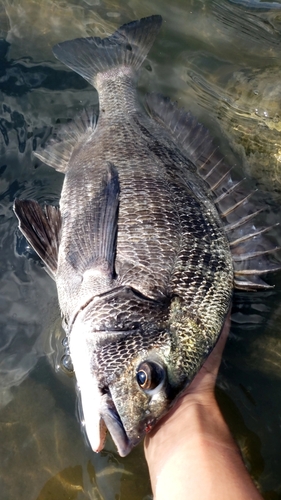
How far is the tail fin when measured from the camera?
4727 millimetres

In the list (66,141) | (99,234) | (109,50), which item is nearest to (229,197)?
(99,234)

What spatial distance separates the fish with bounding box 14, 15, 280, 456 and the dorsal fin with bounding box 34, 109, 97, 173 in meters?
0.01

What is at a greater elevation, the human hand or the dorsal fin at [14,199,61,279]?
the human hand

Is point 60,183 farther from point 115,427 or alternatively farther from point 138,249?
point 115,427

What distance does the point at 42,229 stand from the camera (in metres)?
3.54

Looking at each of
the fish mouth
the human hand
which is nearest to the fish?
the fish mouth

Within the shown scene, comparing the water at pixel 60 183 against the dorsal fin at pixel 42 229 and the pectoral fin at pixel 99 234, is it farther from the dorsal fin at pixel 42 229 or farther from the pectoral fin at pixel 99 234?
the pectoral fin at pixel 99 234

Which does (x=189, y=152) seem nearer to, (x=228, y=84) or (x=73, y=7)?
(x=228, y=84)

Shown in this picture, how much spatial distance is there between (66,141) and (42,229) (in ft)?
3.73

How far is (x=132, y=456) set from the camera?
9.98ft

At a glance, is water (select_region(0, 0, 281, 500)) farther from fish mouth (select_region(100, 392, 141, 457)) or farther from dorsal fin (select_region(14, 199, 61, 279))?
fish mouth (select_region(100, 392, 141, 457))

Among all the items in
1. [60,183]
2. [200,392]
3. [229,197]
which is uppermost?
[229,197]

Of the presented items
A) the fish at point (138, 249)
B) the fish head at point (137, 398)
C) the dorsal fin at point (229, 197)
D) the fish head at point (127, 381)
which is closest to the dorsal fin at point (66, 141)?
the fish at point (138, 249)

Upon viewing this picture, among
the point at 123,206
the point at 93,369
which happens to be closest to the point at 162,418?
the point at 93,369
